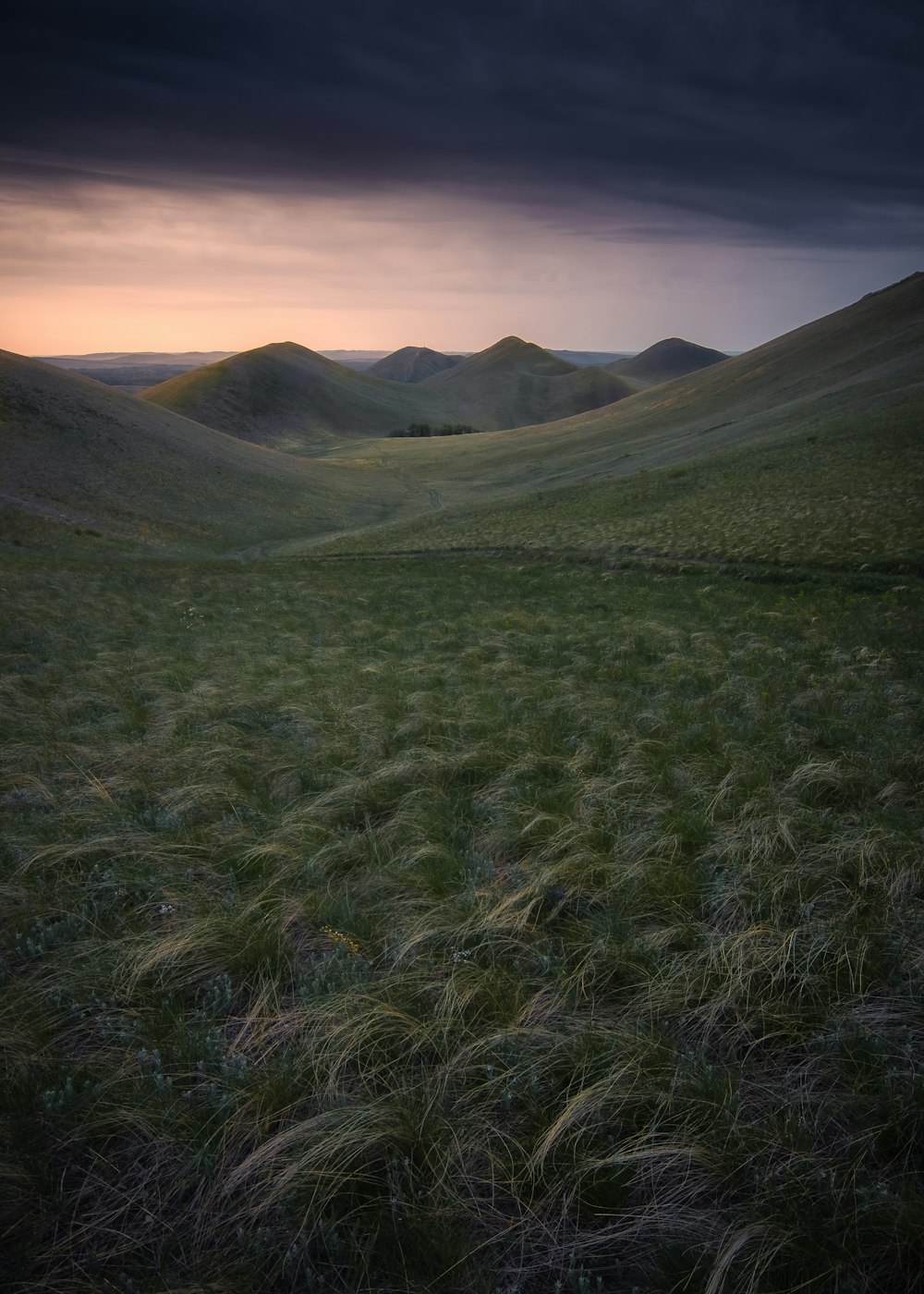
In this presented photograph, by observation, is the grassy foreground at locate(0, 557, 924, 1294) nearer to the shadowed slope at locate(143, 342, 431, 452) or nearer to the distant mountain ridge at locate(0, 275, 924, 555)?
the distant mountain ridge at locate(0, 275, 924, 555)

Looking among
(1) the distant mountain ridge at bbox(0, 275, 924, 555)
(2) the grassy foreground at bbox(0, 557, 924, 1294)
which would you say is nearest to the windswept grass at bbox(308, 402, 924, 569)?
(1) the distant mountain ridge at bbox(0, 275, 924, 555)

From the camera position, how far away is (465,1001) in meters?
3.36

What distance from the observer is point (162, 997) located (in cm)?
360

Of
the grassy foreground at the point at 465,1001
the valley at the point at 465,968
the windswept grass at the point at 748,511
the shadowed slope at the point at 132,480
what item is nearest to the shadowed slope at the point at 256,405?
the shadowed slope at the point at 132,480

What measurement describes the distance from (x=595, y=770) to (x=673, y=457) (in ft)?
169

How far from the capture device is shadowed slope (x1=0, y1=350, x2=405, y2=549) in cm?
4481

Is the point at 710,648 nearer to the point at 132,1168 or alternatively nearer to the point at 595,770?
the point at 595,770

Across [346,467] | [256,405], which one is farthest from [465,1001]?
[256,405]

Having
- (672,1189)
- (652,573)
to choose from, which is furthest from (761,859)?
(652,573)

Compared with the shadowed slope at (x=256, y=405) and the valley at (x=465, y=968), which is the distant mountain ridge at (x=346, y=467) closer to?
the valley at (x=465, y=968)

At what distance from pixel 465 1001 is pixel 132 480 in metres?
58.8

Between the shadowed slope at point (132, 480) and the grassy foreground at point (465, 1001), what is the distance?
3673 centimetres

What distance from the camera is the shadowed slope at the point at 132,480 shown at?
44.8 meters

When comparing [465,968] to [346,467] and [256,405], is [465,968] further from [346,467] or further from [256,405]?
[256,405]
